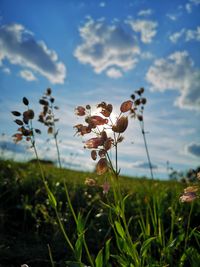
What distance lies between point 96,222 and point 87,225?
0.12 meters

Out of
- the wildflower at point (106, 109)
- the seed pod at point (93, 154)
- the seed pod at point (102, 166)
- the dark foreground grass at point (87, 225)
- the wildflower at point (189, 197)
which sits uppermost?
the wildflower at point (106, 109)

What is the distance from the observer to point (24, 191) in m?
5.14

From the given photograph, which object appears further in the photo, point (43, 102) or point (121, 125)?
point (43, 102)

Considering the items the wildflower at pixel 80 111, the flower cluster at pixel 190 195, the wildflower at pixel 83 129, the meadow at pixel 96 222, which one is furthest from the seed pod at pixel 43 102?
the flower cluster at pixel 190 195

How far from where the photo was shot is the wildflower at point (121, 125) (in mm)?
1813

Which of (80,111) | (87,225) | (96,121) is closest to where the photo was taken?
(96,121)

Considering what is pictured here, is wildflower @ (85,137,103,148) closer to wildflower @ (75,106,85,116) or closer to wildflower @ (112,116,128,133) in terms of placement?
wildflower @ (112,116,128,133)

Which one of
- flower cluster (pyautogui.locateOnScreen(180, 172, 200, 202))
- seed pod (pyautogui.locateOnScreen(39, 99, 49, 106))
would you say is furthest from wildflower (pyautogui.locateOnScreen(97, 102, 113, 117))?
seed pod (pyautogui.locateOnScreen(39, 99, 49, 106))

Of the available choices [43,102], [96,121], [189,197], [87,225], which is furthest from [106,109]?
[87,225]

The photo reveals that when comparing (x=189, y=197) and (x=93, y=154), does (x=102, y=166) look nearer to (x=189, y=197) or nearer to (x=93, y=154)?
(x=93, y=154)

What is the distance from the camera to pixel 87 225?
419cm

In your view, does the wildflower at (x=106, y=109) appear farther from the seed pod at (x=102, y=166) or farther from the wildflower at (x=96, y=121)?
the seed pod at (x=102, y=166)

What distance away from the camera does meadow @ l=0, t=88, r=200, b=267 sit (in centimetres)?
196

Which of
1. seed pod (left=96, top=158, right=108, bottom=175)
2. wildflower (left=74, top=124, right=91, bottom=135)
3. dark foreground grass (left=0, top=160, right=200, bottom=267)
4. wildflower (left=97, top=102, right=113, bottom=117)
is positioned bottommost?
dark foreground grass (left=0, top=160, right=200, bottom=267)
